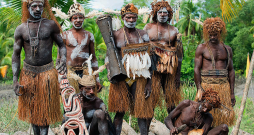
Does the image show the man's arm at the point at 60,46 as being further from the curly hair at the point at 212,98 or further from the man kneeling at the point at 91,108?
the curly hair at the point at 212,98

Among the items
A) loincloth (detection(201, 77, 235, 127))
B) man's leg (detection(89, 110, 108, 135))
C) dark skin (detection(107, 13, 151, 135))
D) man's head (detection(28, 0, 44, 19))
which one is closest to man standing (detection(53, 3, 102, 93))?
dark skin (detection(107, 13, 151, 135))

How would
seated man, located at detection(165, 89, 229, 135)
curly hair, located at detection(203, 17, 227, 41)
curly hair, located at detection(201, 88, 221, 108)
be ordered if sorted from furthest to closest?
curly hair, located at detection(203, 17, 227, 41), seated man, located at detection(165, 89, 229, 135), curly hair, located at detection(201, 88, 221, 108)

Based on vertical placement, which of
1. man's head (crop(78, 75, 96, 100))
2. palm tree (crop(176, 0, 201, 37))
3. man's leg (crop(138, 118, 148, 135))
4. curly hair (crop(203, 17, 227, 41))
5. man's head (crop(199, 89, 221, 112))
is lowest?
man's leg (crop(138, 118, 148, 135))

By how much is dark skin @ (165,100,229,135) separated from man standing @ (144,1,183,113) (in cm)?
70

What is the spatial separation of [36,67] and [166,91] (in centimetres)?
206

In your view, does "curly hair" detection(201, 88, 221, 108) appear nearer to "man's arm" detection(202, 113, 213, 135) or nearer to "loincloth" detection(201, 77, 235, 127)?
"man's arm" detection(202, 113, 213, 135)

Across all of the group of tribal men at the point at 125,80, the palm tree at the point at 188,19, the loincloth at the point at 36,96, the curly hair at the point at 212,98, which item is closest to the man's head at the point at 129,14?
the group of tribal men at the point at 125,80

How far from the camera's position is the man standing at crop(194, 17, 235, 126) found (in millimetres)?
3965

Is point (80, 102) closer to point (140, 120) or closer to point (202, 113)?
point (140, 120)

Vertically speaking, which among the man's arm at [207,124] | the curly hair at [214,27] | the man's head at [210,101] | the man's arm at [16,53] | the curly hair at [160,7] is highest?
the curly hair at [160,7]

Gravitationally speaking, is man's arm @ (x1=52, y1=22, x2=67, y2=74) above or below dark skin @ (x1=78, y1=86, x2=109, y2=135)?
above

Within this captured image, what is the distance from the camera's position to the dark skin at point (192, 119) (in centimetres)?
315

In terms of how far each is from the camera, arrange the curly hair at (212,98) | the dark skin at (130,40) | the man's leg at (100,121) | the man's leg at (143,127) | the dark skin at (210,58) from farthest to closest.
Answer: the dark skin at (210,58) → the man's leg at (143,127) → the dark skin at (130,40) → the curly hair at (212,98) → the man's leg at (100,121)

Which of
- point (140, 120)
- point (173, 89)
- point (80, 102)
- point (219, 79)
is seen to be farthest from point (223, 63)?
point (80, 102)
